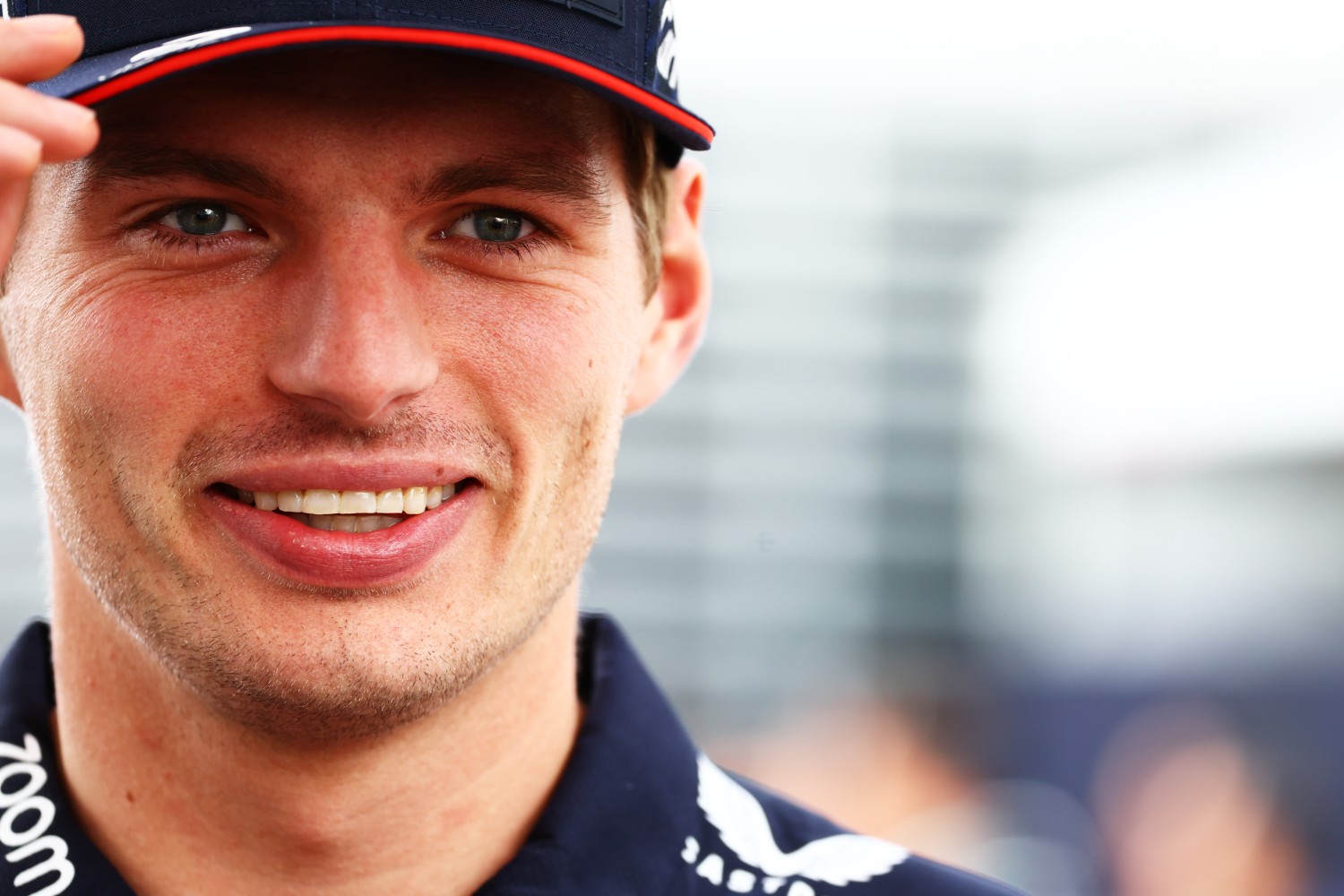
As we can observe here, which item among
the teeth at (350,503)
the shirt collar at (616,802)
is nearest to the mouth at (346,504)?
the teeth at (350,503)

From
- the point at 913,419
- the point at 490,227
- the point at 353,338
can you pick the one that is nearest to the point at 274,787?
the point at 353,338

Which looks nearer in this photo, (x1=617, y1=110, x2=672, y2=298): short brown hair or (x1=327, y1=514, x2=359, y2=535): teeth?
(x1=327, y1=514, x2=359, y2=535): teeth

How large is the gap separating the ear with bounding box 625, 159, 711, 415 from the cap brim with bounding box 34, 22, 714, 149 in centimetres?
60

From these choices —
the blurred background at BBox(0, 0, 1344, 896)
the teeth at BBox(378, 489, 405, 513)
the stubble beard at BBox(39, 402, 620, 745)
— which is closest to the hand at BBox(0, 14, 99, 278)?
the stubble beard at BBox(39, 402, 620, 745)

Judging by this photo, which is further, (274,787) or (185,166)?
(274,787)

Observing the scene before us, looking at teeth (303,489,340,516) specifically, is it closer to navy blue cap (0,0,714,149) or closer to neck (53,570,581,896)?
neck (53,570,581,896)

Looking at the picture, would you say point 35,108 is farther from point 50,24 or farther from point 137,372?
point 137,372

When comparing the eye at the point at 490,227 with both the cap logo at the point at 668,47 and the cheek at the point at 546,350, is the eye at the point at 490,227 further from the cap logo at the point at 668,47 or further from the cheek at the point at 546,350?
the cap logo at the point at 668,47

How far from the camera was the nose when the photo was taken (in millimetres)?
1850

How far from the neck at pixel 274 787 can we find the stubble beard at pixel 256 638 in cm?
7

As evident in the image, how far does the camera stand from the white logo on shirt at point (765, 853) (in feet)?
7.33

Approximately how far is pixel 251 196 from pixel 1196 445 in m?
35.4

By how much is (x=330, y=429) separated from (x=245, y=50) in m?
0.43

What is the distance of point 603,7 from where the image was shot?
6.43 ft
